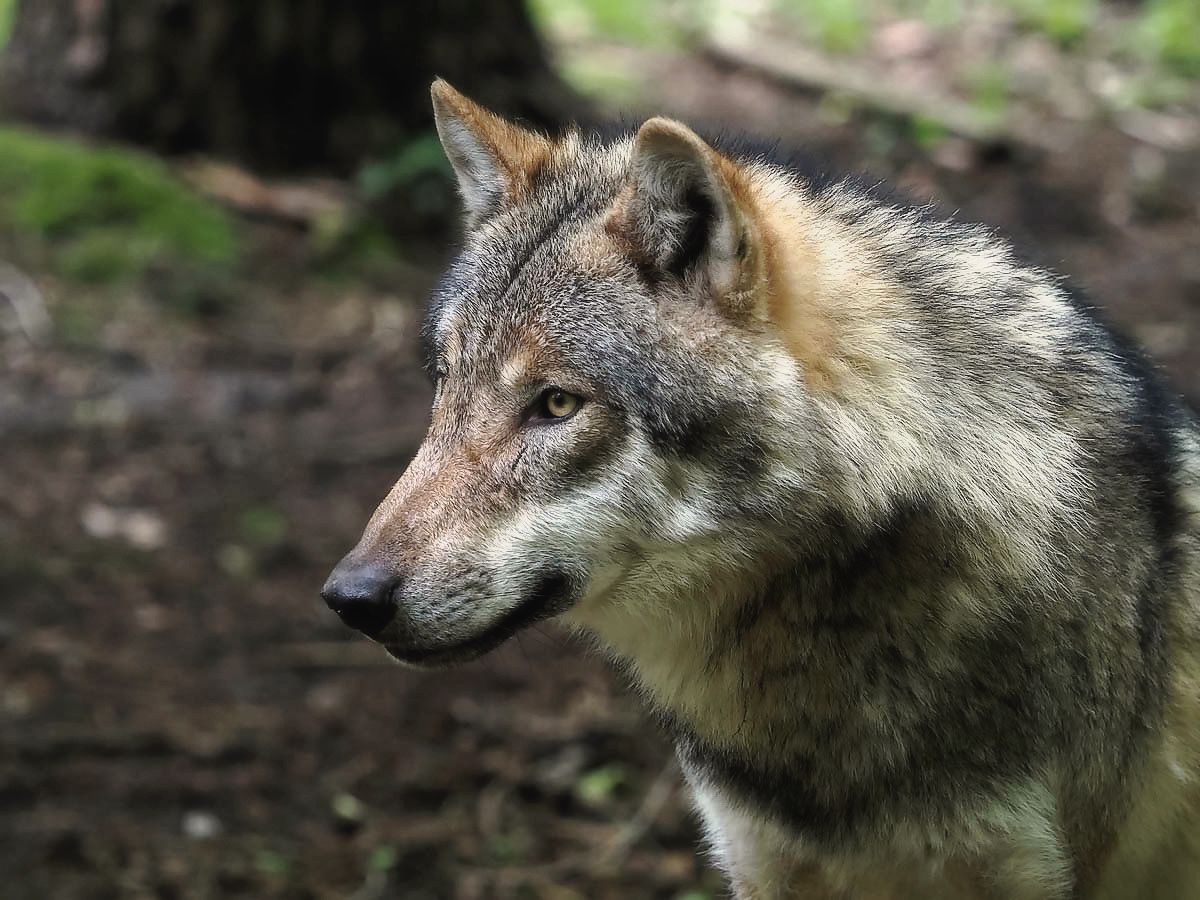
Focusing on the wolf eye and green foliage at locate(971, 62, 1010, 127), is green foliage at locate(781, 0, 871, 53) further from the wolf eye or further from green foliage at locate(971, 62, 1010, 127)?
the wolf eye

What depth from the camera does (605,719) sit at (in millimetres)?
5617

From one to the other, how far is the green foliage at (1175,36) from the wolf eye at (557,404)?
1116 centimetres

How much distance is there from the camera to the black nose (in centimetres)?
274

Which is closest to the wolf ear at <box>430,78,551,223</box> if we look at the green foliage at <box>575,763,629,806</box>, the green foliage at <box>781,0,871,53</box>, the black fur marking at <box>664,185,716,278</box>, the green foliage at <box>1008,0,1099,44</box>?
the black fur marking at <box>664,185,716,278</box>

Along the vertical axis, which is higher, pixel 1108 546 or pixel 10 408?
pixel 1108 546

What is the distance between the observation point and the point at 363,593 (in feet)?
8.99

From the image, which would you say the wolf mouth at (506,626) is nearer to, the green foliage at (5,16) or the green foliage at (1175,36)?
the green foliage at (5,16)

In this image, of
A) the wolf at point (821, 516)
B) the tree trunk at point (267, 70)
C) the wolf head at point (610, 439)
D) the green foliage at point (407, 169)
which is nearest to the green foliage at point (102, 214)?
the tree trunk at point (267, 70)

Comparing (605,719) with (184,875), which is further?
(605,719)

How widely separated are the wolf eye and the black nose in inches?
20.0

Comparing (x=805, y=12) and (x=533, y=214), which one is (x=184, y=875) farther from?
(x=805, y=12)

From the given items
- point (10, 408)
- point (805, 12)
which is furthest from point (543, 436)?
point (805, 12)

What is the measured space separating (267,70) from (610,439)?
7.25 metres

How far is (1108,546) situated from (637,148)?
144cm
